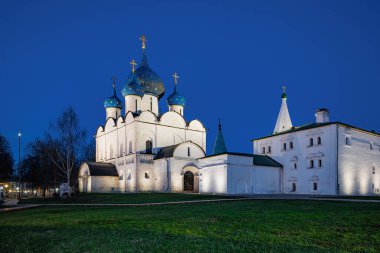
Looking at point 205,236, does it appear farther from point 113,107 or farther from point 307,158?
point 113,107

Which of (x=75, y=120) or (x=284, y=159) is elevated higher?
(x=75, y=120)

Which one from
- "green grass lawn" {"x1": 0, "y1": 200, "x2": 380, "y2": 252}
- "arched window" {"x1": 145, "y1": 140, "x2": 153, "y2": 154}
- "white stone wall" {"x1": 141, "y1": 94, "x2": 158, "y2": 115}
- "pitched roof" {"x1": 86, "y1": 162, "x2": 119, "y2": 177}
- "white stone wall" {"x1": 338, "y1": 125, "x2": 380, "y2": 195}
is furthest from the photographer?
"white stone wall" {"x1": 141, "y1": 94, "x2": 158, "y2": 115}

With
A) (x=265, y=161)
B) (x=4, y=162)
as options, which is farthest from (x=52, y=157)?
(x=265, y=161)

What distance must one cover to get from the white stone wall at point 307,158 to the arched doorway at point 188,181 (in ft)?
27.5

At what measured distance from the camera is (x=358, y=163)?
1073 inches

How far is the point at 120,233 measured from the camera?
7148mm

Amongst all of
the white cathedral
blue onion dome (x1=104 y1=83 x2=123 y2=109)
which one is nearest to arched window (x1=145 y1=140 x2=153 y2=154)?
the white cathedral

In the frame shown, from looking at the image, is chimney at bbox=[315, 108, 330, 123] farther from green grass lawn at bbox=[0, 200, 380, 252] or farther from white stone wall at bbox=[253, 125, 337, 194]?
green grass lawn at bbox=[0, 200, 380, 252]

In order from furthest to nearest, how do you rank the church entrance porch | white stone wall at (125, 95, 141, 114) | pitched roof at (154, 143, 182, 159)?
white stone wall at (125, 95, 141, 114)
the church entrance porch
pitched roof at (154, 143, 182, 159)

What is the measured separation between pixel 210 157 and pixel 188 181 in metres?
5.97

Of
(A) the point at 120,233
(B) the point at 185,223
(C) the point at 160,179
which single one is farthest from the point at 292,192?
(A) the point at 120,233

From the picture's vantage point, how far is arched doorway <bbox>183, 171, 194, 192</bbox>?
1311 inches

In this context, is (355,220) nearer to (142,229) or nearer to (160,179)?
(142,229)

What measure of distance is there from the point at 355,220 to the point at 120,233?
21.4 ft
